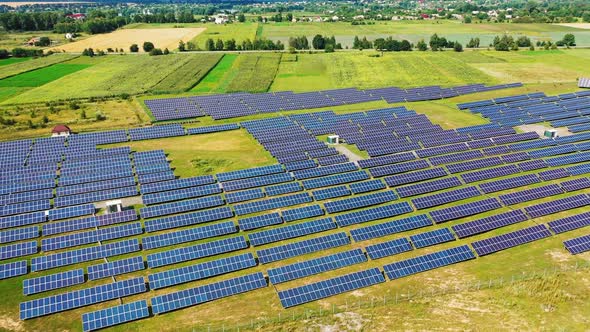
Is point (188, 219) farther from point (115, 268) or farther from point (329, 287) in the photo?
point (329, 287)

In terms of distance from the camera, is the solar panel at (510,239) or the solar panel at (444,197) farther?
the solar panel at (444,197)

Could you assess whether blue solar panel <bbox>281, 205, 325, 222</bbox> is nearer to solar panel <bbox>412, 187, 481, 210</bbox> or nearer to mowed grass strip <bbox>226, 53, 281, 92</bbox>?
solar panel <bbox>412, 187, 481, 210</bbox>

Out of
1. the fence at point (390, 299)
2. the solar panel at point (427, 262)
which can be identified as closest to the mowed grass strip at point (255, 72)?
the solar panel at point (427, 262)

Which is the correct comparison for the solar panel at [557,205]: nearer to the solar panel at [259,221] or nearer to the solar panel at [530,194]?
the solar panel at [530,194]

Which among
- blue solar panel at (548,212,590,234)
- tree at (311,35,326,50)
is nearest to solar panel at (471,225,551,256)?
blue solar panel at (548,212,590,234)

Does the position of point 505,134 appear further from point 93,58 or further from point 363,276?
point 93,58
